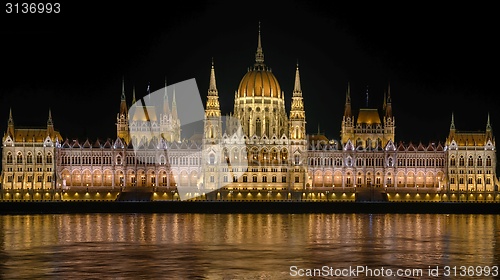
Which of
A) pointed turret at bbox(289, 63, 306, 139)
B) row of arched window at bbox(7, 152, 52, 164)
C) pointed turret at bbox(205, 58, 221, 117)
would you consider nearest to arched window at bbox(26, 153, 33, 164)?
row of arched window at bbox(7, 152, 52, 164)

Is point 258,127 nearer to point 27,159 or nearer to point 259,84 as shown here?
point 259,84

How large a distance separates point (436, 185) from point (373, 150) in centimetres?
1045

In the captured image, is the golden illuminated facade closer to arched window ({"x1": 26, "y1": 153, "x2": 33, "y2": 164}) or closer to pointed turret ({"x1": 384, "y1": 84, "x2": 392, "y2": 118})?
arched window ({"x1": 26, "y1": 153, "x2": 33, "y2": 164})

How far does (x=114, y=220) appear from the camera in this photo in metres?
106

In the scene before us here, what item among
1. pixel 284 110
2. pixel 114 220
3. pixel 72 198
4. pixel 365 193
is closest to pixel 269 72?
pixel 284 110

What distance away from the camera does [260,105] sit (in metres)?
150

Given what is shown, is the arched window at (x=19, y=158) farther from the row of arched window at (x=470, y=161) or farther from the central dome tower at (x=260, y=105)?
the row of arched window at (x=470, y=161)

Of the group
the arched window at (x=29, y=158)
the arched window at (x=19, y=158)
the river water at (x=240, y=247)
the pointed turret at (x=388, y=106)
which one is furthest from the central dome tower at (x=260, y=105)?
the river water at (x=240, y=247)

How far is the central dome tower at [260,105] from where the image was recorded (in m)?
150

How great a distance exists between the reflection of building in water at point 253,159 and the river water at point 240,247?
1318 inches

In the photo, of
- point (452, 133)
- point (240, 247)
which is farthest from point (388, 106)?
point (240, 247)

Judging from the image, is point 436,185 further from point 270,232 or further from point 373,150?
point 270,232

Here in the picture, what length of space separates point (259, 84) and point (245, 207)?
101 ft

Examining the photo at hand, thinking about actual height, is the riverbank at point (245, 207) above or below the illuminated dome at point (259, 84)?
below
